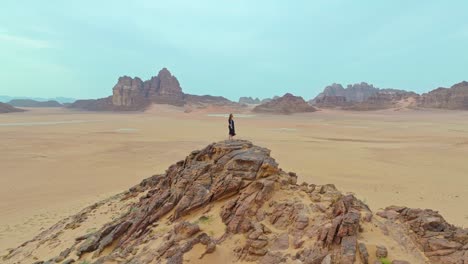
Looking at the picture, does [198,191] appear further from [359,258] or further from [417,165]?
[417,165]

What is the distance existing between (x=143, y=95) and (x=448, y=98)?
A: 359 feet

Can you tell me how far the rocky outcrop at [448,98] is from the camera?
371 ft

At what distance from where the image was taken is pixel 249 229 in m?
8.59

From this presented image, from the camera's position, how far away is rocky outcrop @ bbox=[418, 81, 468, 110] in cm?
11303

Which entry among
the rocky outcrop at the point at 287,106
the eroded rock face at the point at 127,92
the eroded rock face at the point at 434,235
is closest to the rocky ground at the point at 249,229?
the eroded rock face at the point at 434,235

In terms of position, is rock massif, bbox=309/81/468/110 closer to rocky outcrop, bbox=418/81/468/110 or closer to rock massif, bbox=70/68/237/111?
rocky outcrop, bbox=418/81/468/110

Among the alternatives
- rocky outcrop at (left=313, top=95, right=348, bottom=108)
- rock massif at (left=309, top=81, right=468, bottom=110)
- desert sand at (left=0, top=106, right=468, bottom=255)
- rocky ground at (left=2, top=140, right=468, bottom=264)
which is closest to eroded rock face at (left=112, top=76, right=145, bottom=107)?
rocky outcrop at (left=313, top=95, right=348, bottom=108)

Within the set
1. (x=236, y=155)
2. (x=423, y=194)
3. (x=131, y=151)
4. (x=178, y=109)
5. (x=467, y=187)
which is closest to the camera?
(x=236, y=155)

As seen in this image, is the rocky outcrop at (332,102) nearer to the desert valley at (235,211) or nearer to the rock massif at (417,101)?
the rock massif at (417,101)

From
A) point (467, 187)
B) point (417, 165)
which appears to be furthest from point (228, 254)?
point (417, 165)

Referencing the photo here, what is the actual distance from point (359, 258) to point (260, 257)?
6.75 feet

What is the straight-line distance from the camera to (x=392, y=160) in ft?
96.5

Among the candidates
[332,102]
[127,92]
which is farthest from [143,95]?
[332,102]

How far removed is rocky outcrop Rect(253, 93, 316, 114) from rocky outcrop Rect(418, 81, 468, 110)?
129 feet
